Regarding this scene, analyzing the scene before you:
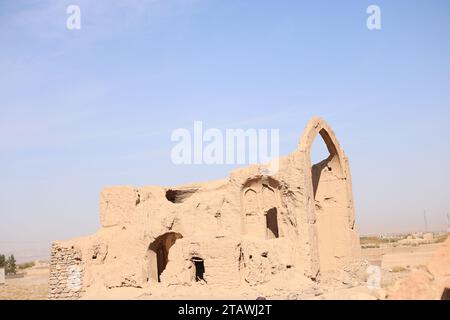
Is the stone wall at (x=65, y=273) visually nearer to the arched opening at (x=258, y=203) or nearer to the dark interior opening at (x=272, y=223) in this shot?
the arched opening at (x=258, y=203)

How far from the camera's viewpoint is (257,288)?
1800 centimetres

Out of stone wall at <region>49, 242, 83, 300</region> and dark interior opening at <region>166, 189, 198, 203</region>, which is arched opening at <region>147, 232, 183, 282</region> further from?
dark interior opening at <region>166, 189, 198, 203</region>

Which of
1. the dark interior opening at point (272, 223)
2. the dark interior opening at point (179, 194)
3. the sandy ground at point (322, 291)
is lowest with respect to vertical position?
the sandy ground at point (322, 291)

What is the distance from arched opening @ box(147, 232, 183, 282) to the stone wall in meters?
2.97

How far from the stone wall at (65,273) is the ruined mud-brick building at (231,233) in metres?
0.04

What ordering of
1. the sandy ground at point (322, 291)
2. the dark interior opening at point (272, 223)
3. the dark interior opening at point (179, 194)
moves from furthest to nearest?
the dark interior opening at point (179, 194) → the dark interior opening at point (272, 223) → the sandy ground at point (322, 291)

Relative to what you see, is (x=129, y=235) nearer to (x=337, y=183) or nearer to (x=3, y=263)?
(x=337, y=183)

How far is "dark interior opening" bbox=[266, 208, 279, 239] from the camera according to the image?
24.1 meters

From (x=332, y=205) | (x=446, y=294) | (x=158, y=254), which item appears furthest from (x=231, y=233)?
(x=446, y=294)

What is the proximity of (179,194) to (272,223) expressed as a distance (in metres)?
5.83

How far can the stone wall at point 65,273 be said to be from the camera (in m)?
20.2

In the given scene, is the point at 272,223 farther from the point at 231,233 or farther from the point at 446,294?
the point at 446,294

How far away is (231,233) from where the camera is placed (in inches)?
833

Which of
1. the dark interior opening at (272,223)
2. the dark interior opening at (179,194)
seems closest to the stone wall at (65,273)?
the dark interior opening at (179,194)
